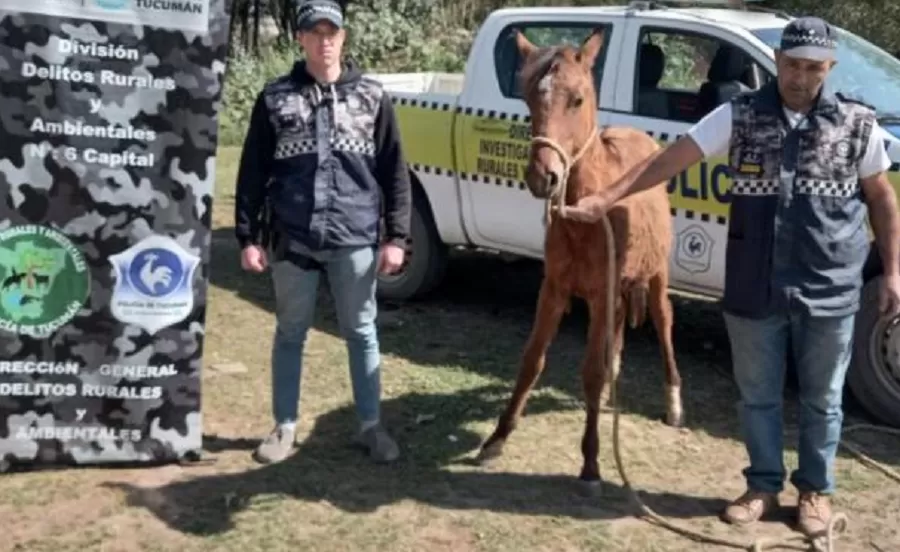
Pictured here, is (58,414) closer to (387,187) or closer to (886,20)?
(387,187)

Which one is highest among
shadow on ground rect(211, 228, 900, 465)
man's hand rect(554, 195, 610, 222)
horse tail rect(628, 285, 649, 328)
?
man's hand rect(554, 195, 610, 222)

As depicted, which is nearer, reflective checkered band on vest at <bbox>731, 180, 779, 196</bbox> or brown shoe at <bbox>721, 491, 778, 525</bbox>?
reflective checkered band on vest at <bbox>731, 180, 779, 196</bbox>

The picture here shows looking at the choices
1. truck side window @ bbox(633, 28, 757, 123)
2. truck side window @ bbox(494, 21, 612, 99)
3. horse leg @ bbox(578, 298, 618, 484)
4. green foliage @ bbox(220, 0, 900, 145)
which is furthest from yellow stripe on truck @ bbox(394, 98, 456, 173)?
green foliage @ bbox(220, 0, 900, 145)

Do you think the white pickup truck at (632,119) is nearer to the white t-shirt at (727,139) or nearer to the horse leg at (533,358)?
the horse leg at (533,358)

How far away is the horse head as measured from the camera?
5273 millimetres

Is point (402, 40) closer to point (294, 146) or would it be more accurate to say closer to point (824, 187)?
point (294, 146)

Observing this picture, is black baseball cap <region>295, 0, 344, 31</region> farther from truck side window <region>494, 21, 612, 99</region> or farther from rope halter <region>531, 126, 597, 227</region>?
truck side window <region>494, 21, 612, 99</region>

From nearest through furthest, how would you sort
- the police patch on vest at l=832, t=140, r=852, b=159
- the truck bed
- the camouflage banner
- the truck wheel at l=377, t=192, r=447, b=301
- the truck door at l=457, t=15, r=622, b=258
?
the police patch on vest at l=832, t=140, r=852, b=159
the camouflage banner
the truck door at l=457, t=15, r=622, b=258
the truck wheel at l=377, t=192, r=447, b=301
the truck bed

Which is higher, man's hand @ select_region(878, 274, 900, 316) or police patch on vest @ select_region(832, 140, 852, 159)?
police patch on vest @ select_region(832, 140, 852, 159)

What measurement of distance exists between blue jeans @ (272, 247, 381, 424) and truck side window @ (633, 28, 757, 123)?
2534 millimetres

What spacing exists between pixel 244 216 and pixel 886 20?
17.7m

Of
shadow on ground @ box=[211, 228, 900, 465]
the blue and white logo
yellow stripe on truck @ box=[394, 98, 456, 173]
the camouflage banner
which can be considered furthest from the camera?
yellow stripe on truck @ box=[394, 98, 456, 173]

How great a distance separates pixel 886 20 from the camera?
69.8 feet

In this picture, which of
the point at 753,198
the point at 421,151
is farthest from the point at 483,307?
the point at 753,198
